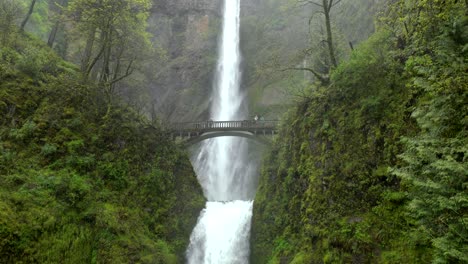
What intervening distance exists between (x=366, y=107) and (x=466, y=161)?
4.99 meters

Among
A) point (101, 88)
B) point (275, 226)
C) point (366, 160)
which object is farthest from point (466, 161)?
point (101, 88)

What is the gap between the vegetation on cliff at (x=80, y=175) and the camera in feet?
36.2

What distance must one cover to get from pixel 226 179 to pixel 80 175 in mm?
22182

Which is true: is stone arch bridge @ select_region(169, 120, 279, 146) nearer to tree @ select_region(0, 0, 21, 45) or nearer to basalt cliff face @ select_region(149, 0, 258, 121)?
basalt cliff face @ select_region(149, 0, 258, 121)

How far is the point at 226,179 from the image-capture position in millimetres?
35312

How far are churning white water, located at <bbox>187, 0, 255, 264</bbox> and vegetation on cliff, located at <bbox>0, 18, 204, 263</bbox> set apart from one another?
1229mm

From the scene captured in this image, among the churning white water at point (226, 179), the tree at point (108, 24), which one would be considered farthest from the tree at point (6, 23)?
the churning white water at point (226, 179)

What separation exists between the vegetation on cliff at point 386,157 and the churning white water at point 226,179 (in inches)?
80.8

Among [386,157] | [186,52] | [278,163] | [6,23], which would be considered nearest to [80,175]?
[278,163]

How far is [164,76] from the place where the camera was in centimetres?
4062

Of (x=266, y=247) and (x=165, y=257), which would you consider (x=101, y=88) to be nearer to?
(x=165, y=257)

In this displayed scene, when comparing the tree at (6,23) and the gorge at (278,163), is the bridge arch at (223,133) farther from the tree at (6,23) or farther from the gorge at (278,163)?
the tree at (6,23)

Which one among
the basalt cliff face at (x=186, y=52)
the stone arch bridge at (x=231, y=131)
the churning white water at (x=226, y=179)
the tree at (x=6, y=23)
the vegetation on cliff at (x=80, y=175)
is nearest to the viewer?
the vegetation on cliff at (x=80, y=175)

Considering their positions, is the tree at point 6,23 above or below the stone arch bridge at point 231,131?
above
